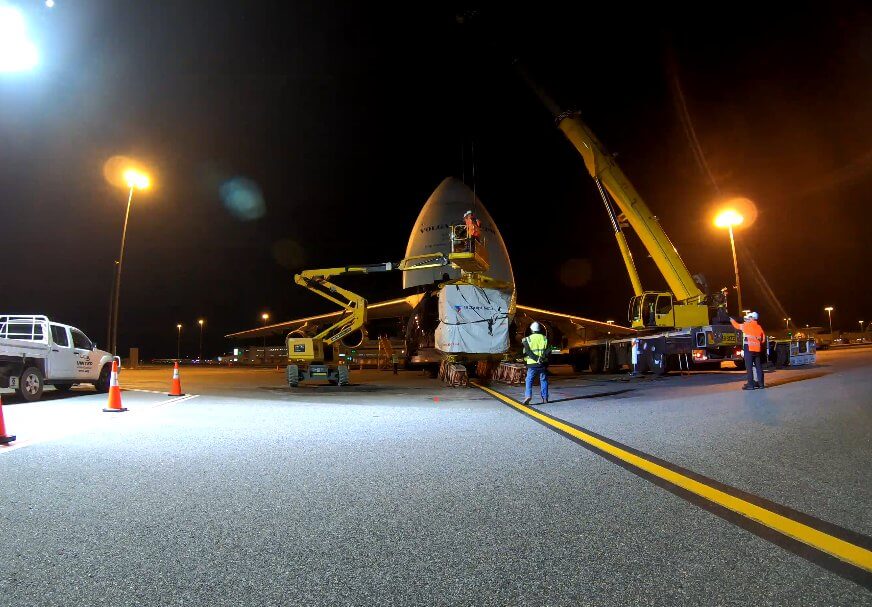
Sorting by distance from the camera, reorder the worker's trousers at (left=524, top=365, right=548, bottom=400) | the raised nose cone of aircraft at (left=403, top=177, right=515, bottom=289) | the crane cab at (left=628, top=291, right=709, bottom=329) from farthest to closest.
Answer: the raised nose cone of aircraft at (left=403, top=177, right=515, bottom=289) → the crane cab at (left=628, top=291, right=709, bottom=329) → the worker's trousers at (left=524, top=365, right=548, bottom=400)

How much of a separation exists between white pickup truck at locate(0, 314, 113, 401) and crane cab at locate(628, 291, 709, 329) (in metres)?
16.5

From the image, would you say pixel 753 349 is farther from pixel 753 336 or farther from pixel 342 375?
pixel 342 375

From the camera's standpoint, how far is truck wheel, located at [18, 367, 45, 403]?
1087 cm

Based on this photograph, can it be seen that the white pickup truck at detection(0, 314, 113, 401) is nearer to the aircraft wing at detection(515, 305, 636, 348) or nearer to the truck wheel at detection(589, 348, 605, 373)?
the truck wheel at detection(589, 348, 605, 373)

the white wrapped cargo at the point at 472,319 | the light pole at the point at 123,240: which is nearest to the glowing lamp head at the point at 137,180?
the light pole at the point at 123,240

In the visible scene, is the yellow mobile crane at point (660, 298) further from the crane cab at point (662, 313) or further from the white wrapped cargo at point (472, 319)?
the white wrapped cargo at point (472, 319)

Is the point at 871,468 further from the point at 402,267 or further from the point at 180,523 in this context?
the point at 402,267

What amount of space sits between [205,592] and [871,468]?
4.91 m

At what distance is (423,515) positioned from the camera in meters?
3.22

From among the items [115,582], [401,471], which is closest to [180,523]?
[115,582]


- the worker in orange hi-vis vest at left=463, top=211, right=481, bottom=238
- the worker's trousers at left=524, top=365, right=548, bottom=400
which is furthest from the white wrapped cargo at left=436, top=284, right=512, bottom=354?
the worker's trousers at left=524, top=365, right=548, bottom=400

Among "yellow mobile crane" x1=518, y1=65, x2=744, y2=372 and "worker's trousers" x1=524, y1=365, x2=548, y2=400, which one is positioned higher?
"yellow mobile crane" x1=518, y1=65, x2=744, y2=372

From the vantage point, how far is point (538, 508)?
3.34 metres

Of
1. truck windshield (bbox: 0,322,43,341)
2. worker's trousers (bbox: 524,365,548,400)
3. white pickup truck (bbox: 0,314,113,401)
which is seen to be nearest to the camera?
worker's trousers (bbox: 524,365,548,400)
